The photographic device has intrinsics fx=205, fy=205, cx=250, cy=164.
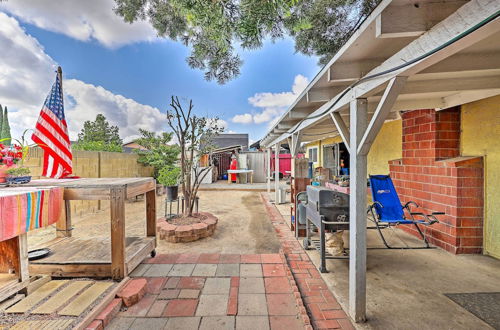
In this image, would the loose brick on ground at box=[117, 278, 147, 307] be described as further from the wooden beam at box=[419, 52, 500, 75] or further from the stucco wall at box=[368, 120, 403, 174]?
the stucco wall at box=[368, 120, 403, 174]

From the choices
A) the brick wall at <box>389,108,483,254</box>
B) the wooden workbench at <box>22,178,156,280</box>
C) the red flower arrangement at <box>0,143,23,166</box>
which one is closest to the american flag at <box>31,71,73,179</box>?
the red flower arrangement at <box>0,143,23,166</box>

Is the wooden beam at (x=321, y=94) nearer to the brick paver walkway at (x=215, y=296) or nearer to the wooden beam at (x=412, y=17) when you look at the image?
the wooden beam at (x=412, y=17)

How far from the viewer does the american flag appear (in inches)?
101

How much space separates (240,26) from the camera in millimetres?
2840

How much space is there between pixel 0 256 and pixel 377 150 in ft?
20.4

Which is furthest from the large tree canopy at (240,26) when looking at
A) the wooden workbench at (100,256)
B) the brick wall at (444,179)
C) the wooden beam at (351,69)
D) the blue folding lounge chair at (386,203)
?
the blue folding lounge chair at (386,203)

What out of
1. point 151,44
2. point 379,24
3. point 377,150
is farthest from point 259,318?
point 151,44

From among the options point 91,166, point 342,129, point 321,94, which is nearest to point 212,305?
point 342,129

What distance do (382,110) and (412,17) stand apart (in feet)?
1.80

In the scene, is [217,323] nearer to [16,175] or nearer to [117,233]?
[117,233]

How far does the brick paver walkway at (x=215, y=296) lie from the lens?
1681 millimetres

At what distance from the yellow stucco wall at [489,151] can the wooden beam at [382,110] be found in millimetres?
2409

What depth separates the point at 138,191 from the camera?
2445 millimetres

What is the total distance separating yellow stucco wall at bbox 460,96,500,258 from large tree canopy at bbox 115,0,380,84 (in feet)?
8.10
